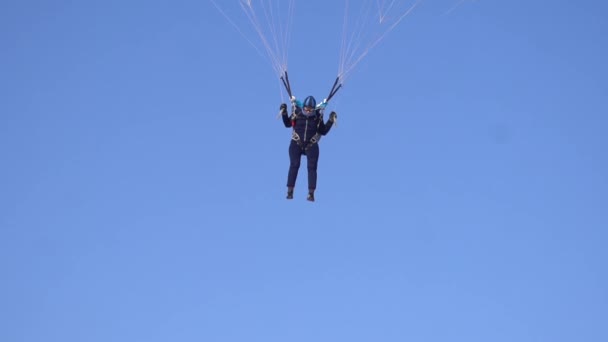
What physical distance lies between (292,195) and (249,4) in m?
4.77

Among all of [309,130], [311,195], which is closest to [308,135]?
[309,130]

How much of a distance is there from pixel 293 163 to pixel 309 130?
3.07 feet

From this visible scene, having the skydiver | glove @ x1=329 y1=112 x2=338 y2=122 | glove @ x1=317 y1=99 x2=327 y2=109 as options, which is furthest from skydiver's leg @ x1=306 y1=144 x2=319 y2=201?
glove @ x1=317 y1=99 x2=327 y2=109

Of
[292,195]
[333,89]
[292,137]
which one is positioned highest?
[333,89]

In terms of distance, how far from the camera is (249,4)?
927cm

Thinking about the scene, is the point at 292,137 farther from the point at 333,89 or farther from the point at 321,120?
the point at 333,89

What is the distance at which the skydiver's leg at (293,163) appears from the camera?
11328mm

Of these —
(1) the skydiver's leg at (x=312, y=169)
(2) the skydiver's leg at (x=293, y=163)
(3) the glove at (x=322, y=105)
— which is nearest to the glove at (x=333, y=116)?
(3) the glove at (x=322, y=105)

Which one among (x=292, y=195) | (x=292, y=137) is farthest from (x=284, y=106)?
(x=292, y=195)

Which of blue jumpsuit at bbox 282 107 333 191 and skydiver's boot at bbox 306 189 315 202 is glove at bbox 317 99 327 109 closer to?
blue jumpsuit at bbox 282 107 333 191

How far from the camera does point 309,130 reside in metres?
11.2

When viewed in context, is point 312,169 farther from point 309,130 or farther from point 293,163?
point 309,130

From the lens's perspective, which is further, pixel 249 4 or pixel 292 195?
pixel 292 195

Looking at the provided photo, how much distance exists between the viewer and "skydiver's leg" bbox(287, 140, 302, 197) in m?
11.3
